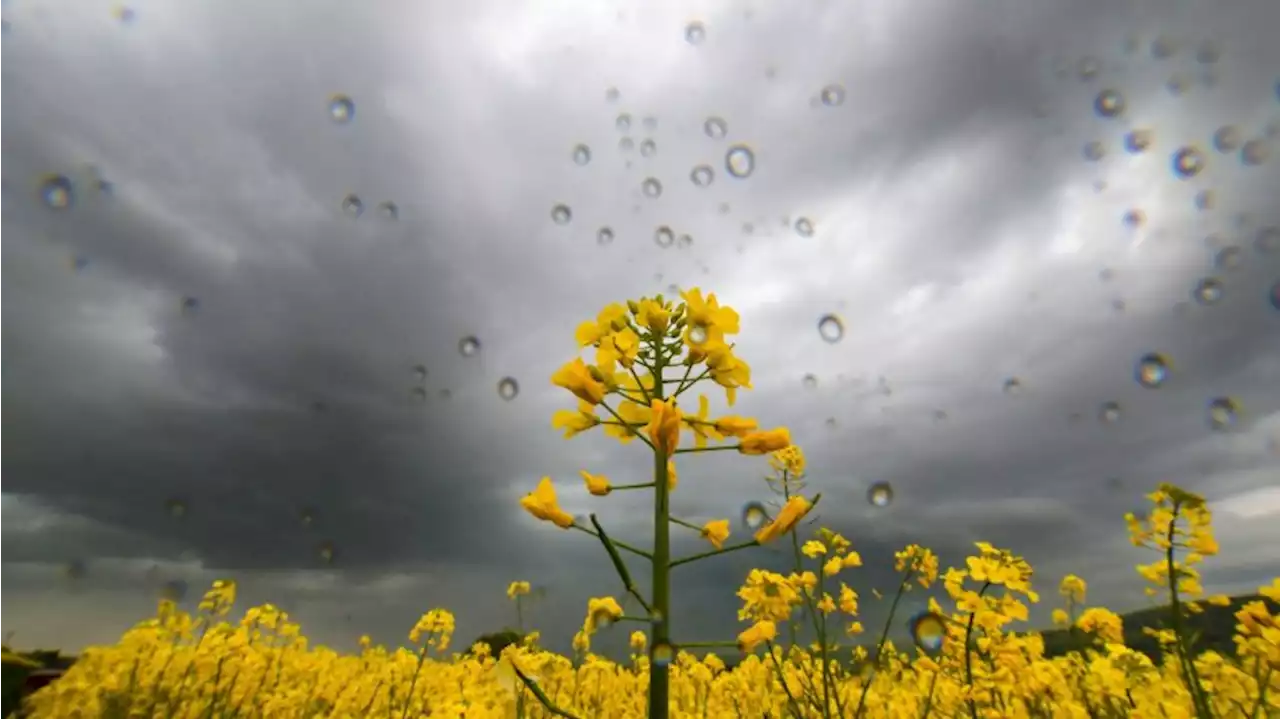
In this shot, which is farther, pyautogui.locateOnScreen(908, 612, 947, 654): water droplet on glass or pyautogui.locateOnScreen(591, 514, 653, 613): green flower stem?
pyautogui.locateOnScreen(908, 612, 947, 654): water droplet on glass

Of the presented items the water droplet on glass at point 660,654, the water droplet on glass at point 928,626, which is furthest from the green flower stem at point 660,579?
the water droplet on glass at point 928,626

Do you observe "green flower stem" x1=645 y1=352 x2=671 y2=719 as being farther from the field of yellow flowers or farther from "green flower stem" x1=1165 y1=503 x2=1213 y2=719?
"green flower stem" x1=1165 y1=503 x2=1213 y2=719

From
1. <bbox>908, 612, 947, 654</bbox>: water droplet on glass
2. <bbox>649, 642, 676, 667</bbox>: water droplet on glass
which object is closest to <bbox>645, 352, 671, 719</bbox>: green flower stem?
<bbox>649, 642, 676, 667</bbox>: water droplet on glass

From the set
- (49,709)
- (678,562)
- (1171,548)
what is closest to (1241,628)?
(1171,548)

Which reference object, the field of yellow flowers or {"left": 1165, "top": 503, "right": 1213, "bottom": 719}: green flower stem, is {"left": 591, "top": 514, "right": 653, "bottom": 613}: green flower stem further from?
{"left": 1165, "top": 503, "right": 1213, "bottom": 719}: green flower stem

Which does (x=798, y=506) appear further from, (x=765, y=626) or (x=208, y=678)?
A: (x=208, y=678)

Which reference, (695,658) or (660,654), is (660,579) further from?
(695,658)

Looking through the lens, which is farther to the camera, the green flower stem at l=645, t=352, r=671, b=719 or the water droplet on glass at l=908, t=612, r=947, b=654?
the water droplet on glass at l=908, t=612, r=947, b=654

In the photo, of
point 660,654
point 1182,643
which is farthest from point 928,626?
point 660,654
